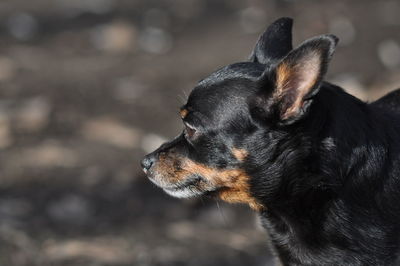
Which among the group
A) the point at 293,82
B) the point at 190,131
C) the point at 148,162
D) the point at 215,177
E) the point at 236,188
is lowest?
the point at 236,188

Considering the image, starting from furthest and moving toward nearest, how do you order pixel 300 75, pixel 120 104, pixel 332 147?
pixel 120 104, pixel 332 147, pixel 300 75

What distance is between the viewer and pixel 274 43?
5.29 meters

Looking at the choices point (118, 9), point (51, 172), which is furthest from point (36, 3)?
point (51, 172)

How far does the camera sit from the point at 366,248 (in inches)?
193

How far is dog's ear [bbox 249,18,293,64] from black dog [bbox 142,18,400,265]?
0.13 m

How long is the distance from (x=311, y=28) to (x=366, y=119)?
5.92 meters

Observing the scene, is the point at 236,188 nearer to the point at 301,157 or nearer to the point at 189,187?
the point at 189,187

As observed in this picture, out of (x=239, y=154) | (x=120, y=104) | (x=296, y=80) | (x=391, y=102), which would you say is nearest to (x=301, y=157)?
(x=239, y=154)

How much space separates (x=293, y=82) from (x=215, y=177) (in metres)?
0.78

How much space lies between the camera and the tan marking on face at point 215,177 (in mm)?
5020

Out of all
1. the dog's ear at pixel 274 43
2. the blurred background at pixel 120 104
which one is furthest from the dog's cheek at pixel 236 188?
the blurred background at pixel 120 104

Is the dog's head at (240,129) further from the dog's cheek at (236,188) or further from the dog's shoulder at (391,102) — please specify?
the dog's shoulder at (391,102)

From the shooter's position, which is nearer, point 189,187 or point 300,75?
point 300,75

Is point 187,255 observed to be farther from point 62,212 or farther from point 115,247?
point 62,212
